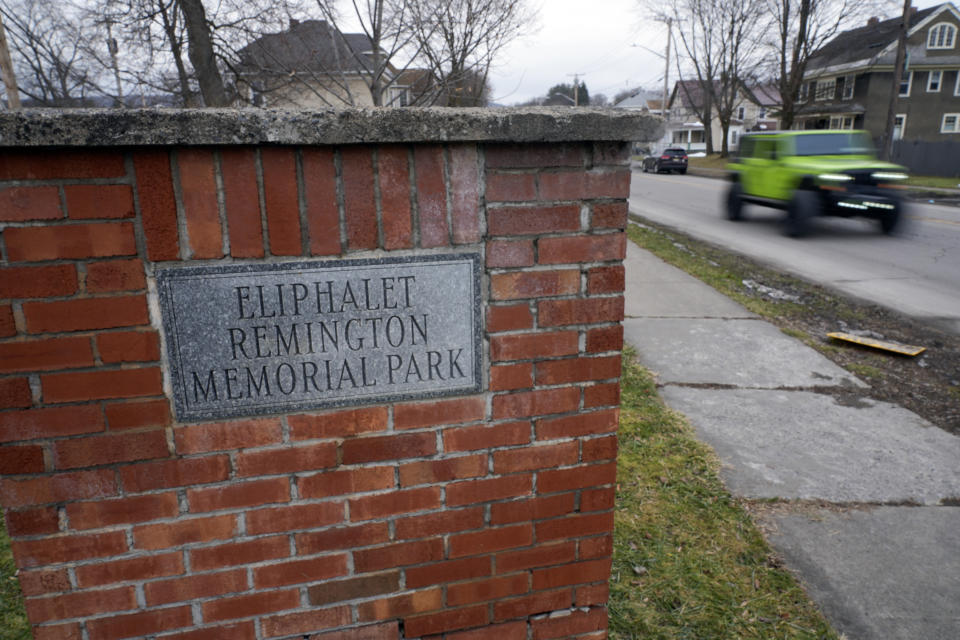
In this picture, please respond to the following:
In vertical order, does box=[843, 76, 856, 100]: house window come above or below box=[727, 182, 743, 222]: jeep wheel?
above

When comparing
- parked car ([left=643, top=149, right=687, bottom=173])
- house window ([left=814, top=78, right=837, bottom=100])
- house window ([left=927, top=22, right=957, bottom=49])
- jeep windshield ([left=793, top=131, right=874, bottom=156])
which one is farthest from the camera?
house window ([left=814, top=78, right=837, bottom=100])

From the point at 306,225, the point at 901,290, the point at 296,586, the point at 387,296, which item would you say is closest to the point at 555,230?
the point at 387,296

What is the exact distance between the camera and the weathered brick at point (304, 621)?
183 cm

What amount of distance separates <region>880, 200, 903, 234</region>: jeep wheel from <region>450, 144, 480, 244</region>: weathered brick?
12016mm

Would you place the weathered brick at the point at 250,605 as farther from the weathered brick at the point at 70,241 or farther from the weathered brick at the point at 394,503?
the weathered brick at the point at 70,241

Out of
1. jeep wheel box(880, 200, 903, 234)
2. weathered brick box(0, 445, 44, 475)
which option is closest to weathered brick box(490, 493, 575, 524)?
weathered brick box(0, 445, 44, 475)

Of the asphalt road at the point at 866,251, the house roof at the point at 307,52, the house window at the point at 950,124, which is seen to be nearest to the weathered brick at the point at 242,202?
the house roof at the point at 307,52

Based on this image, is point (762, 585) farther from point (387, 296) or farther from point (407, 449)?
point (387, 296)

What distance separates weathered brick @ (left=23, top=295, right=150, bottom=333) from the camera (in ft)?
4.86

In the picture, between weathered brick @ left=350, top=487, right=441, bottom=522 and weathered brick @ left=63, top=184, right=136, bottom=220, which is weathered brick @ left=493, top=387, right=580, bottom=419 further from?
weathered brick @ left=63, top=184, right=136, bottom=220

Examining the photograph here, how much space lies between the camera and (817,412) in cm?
407

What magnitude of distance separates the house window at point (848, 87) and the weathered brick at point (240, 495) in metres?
50.3

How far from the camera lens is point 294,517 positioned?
1.75 m

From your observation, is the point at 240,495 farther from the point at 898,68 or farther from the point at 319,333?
the point at 898,68
